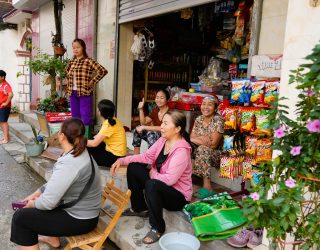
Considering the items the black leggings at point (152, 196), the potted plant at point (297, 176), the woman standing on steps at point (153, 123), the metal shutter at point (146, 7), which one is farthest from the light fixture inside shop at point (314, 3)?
the woman standing on steps at point (153, 123)

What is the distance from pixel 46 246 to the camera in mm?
3482

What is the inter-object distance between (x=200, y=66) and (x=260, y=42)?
13.9 ft

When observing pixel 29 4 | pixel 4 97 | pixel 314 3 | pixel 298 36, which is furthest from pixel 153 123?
pixel 29 4

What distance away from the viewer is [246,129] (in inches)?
142

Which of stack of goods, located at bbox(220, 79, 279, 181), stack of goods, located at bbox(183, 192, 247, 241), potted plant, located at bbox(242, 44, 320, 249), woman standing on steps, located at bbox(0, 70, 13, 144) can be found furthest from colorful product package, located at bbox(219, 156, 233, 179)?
woman standing on steps, located at bbox(0, 70, 13, 144)

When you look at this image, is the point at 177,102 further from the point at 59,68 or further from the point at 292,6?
the point at 59,68

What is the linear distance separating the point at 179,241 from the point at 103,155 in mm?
2038

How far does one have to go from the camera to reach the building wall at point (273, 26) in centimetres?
349

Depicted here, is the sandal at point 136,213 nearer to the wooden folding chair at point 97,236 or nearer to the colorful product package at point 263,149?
the wooden folding chair at point 97,236

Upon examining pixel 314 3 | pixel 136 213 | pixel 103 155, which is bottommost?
Answer: pixel 136 213

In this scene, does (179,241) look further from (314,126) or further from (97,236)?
(314,126)

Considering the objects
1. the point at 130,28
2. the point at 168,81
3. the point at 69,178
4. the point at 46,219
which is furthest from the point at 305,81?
the point at 168,81

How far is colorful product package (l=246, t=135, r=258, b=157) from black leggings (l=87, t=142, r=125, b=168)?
1.84 metres

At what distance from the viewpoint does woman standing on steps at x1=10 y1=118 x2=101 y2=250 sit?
270 cm
